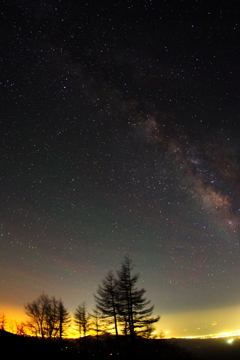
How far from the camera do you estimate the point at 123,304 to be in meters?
20.8

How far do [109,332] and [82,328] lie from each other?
725 inches

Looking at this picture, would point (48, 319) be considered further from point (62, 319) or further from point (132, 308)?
point (132, 308)

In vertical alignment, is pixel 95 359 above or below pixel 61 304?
below

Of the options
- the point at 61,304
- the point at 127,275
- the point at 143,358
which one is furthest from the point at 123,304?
the point at 61,304

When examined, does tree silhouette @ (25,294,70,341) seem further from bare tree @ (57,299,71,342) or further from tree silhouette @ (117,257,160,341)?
tree silhouette @ (117,257,160,341)

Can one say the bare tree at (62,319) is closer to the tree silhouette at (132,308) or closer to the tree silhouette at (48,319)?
the tree silhouette at (48,319)

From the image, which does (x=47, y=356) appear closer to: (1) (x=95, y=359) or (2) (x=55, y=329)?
(1) (x=95, y=359)

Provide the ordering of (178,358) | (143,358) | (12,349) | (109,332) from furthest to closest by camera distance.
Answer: (109,332) < (178,358) < (143,358) < (12,349)

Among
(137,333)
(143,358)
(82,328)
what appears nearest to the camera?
(143,358)

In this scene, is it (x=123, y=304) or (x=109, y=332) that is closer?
(x=123, y=304)

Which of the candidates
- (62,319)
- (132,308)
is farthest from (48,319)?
(132,308)

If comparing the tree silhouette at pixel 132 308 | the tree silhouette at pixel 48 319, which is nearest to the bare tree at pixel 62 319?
the tree silhouette at pixel 48 319

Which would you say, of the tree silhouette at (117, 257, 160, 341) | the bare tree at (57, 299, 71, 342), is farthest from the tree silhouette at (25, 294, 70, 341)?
the tree silhouette at (117, 257, 160, 341)

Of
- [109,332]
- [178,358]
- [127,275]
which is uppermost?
[127,275]
